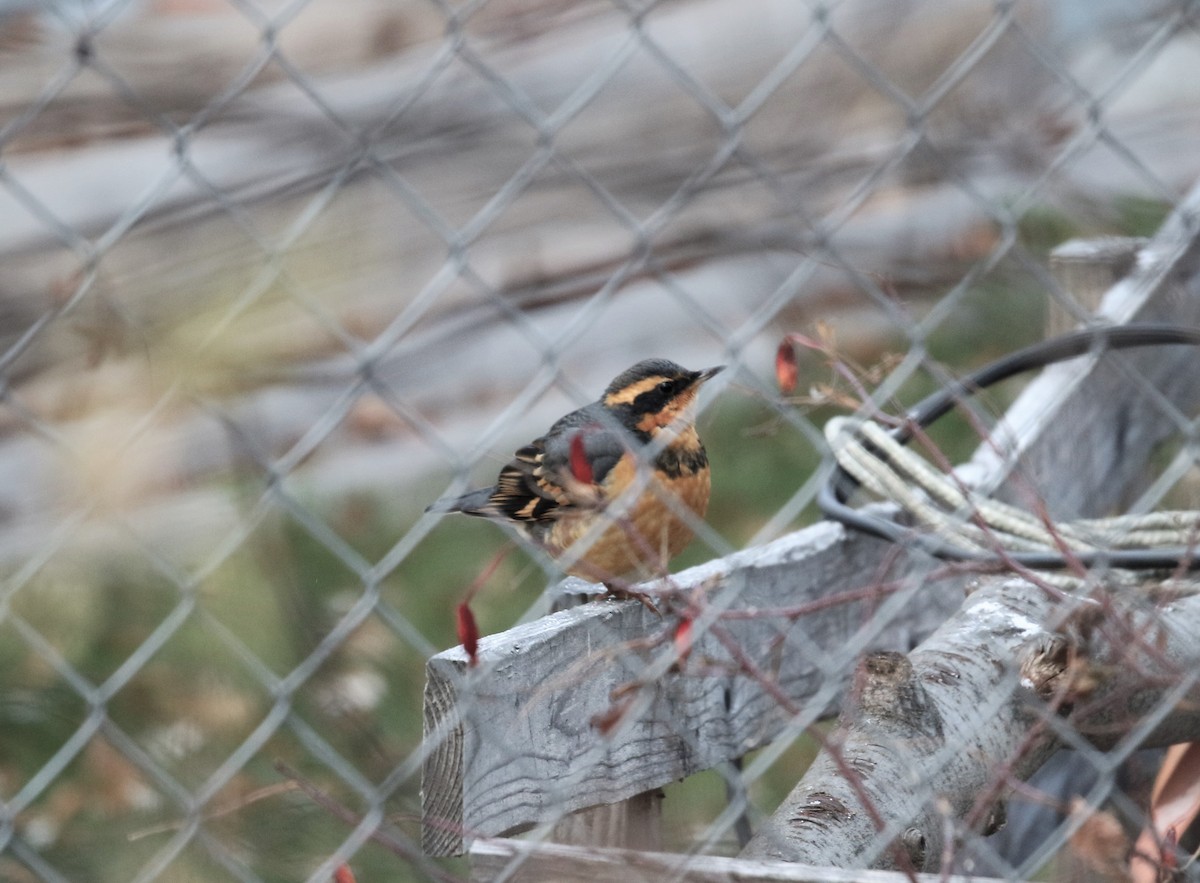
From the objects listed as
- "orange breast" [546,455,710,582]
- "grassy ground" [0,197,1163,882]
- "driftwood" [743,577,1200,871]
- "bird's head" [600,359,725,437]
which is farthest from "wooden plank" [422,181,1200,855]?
"grassy ground" [0,197,1163,882]

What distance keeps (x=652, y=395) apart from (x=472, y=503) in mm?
477

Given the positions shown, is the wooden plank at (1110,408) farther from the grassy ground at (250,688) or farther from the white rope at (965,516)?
the grassy ground at (250,688)

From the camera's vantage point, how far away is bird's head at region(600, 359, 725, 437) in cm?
288

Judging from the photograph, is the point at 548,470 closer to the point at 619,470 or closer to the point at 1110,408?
the point at 619,470

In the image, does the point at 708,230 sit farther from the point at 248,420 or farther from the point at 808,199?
the point at 248,420

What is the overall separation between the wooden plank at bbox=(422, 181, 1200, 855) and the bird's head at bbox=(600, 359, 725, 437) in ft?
2.14

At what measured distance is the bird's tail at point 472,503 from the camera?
287 centimetres

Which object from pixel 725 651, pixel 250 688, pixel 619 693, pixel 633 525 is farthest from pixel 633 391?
pixel 619 693

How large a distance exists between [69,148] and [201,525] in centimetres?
107

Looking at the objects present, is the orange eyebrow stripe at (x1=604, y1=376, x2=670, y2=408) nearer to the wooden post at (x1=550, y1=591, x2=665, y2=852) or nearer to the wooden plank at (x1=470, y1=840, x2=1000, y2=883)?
the wooden post at (x1=550, y1=591, x2=665, y2=852)

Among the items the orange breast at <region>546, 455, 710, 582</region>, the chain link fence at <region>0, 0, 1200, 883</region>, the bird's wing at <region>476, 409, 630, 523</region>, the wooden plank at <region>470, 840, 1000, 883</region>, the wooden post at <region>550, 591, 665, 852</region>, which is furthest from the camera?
the chain link fence at <region>0, 0, 1200, 883</region>

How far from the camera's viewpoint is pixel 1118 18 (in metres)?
4.80

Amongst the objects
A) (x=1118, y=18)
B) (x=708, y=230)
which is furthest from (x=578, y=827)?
(x=1118, y=18)

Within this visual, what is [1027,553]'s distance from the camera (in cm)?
214
